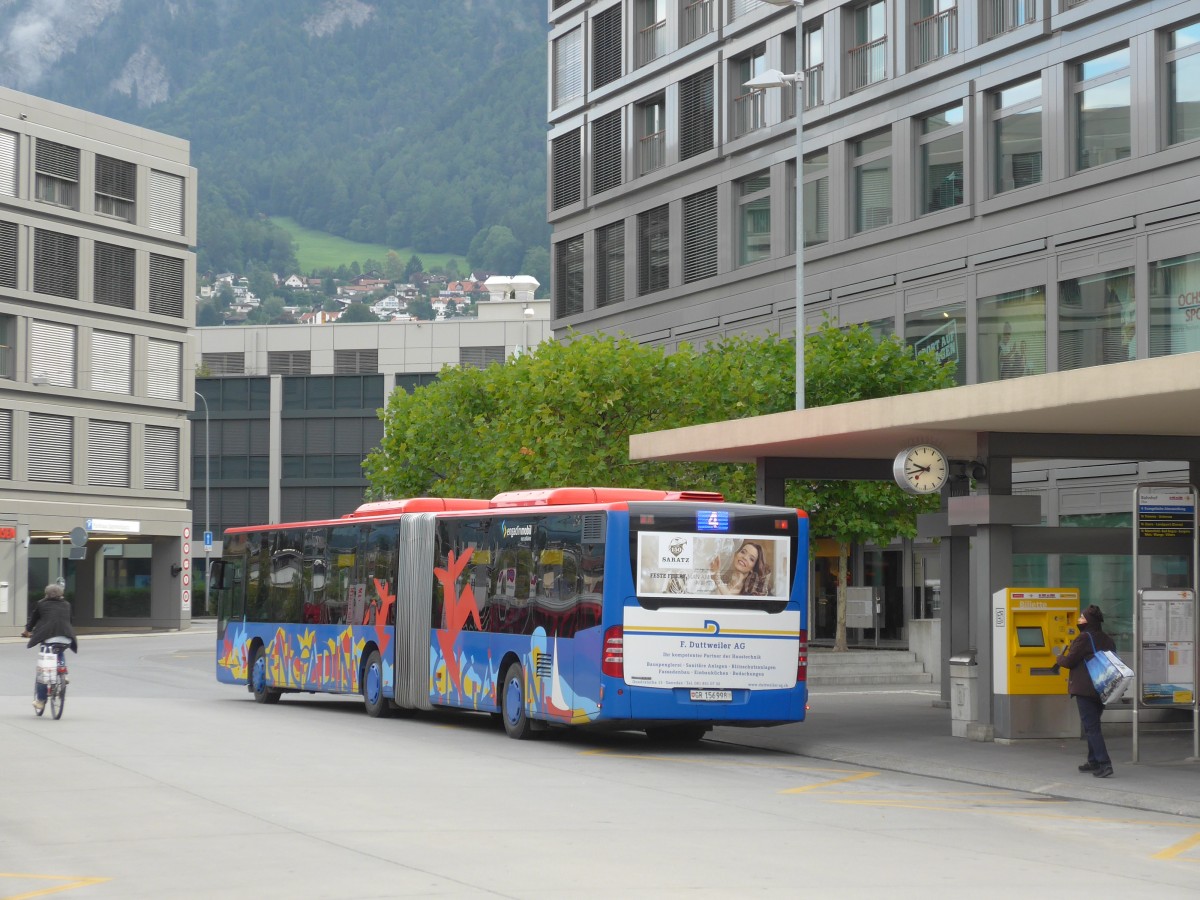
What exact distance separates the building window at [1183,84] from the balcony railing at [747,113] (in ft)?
47.2

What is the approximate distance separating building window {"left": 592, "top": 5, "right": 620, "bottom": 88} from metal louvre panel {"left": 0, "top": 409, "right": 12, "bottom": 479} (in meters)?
24.8

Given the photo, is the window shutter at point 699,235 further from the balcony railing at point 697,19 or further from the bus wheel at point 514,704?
the bus wheel at point 514,704

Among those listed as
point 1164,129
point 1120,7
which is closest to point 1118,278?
point 1164,129

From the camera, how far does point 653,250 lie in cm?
5059

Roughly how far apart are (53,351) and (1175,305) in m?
44.9

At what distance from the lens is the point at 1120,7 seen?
33.9 metres

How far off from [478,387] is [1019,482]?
13.1 m

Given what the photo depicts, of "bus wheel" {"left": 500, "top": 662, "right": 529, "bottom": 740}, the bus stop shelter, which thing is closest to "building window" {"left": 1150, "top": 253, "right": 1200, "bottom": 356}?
the bus stop shelter

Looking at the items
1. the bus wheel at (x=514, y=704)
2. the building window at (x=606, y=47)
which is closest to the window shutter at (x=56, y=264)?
the building window at (x=606, y=47)

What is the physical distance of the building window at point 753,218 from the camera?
150ft

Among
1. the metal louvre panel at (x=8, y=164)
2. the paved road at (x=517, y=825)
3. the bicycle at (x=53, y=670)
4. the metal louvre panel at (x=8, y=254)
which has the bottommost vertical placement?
the paved road at (x=517, y=825)

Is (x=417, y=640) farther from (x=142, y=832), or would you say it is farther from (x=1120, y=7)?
(x=1120, y=7)

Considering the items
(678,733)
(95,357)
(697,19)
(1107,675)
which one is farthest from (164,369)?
(1107,675)

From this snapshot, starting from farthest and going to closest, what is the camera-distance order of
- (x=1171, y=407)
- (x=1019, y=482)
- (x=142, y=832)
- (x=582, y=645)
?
(x=1019, y=482)
(x=582, y=645)
(x=1171, y=407)
(x=142, y=832)
